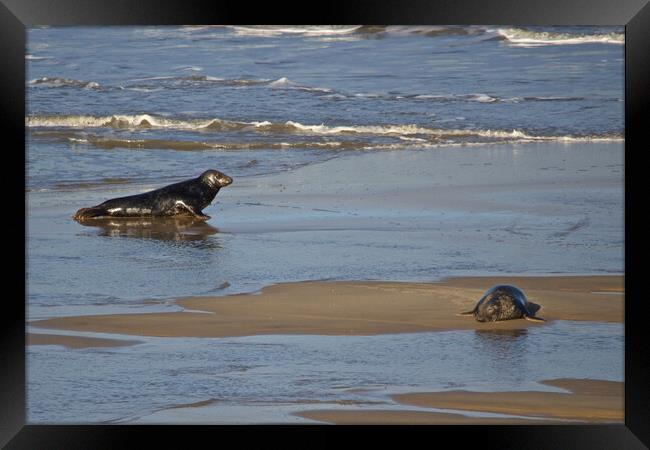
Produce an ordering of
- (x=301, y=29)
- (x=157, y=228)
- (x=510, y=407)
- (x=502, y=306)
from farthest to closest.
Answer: (x=301, y=29) → (x=157, y=228) → (x=502, y=306) → (x=510, y=407)

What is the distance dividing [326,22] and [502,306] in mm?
1897

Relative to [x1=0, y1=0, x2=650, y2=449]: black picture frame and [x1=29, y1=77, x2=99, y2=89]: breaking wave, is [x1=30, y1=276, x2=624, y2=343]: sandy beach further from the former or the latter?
[x1=29, y1=77, x2=99, y2=89]: breaking wave

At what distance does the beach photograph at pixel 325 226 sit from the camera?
5742 mm

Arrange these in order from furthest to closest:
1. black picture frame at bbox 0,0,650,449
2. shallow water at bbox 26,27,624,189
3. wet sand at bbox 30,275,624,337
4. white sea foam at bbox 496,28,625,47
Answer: shallow water at bbox 26,27,624,189 → white sea foam at bbox 496,28,625,47 → wet sand at bbox 30,275,624,337 → black picture frame at bbox 0,0,650,449

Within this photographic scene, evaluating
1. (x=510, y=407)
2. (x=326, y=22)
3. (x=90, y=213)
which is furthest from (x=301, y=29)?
(x=510, y=407)

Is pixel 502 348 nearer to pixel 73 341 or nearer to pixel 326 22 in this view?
pixel 326 22

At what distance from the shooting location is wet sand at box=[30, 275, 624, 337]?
6328 millimetres

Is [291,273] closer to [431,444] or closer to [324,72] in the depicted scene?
[431,444]

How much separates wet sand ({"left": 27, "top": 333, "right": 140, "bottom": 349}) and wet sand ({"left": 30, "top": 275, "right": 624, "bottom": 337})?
133mm

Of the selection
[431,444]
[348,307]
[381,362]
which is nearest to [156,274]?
[348,307]

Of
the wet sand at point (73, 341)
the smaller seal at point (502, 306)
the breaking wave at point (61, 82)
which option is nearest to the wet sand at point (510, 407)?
the smaller seal at point (502, 306)

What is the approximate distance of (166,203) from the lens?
28.6 feet

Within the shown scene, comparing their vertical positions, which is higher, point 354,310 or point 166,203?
point 166,203

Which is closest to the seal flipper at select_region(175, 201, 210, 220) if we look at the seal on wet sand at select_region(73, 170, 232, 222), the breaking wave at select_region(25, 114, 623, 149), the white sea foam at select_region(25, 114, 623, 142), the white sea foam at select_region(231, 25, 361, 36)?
the seal on wet sand at select_region(73, 170, 232, 222)
